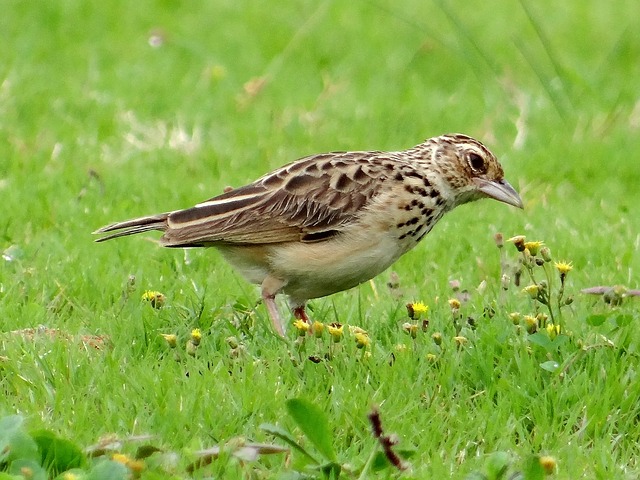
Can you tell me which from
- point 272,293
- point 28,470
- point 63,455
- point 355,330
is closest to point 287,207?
point 272,293

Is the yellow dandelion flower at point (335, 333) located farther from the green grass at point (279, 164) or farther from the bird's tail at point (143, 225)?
the bird's tail at point (143, 225)

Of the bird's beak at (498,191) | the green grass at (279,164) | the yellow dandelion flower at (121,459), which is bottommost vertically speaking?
the green grass at (279,164)

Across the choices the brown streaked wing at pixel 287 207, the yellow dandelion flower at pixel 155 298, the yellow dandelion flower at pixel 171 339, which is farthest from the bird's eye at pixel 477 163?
the yellow dandelion flower at pixel 171 339

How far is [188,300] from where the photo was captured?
7184 millimetres

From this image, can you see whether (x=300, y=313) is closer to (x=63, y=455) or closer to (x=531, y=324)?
(x=531, y=324)

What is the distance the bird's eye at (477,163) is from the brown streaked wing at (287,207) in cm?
50

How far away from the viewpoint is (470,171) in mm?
7207

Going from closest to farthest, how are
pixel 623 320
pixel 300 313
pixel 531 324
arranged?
pixel 531 324 → pixel 623 320 → pixel 300 313

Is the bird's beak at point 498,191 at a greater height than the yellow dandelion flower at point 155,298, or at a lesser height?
greater

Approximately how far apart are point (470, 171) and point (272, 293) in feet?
4.28

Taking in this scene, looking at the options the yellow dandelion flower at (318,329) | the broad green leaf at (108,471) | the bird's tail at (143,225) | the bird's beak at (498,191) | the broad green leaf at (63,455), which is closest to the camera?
the broad green leaf at (108,471)

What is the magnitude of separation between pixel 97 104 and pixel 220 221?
5.04 meters

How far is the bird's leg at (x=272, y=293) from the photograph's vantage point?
6.80m

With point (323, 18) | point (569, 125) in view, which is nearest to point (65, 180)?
point (569, 125)
